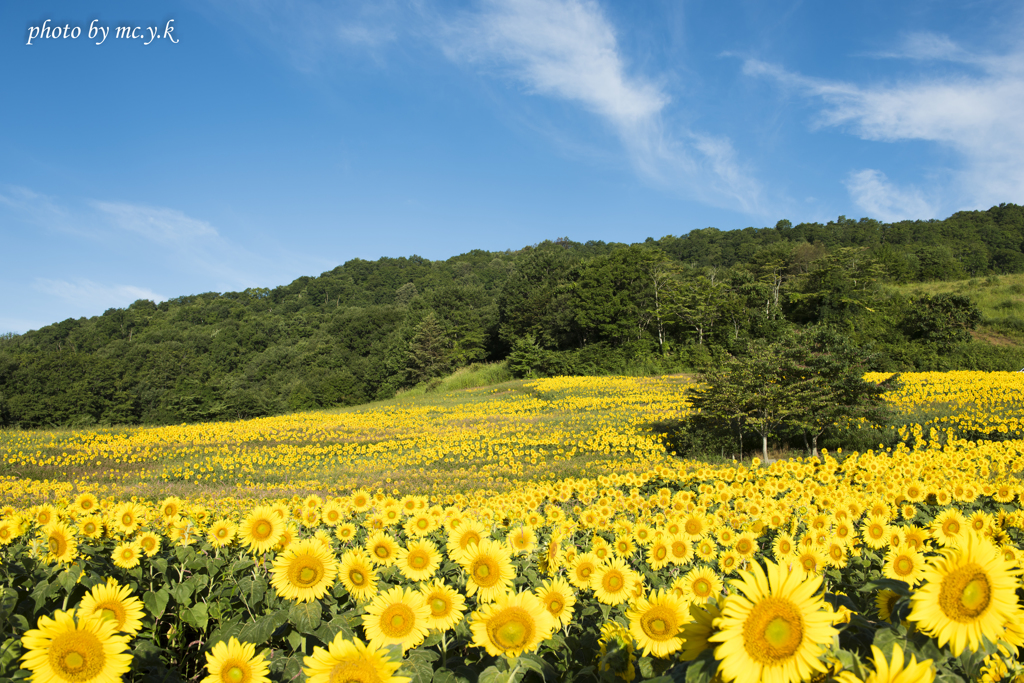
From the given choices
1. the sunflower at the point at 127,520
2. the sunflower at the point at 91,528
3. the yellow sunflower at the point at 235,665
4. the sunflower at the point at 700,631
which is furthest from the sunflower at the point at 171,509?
the sunflower at the point at 700,631

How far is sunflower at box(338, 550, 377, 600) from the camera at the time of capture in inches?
78.0

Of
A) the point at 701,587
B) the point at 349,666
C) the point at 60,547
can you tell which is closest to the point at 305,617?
the point at 349,666

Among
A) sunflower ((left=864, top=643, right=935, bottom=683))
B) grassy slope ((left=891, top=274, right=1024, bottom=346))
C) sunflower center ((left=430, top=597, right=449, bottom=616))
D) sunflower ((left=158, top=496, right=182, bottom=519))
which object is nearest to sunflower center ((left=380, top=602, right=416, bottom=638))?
sunflower center ((left=430, top=597, right=449, bottom=616))

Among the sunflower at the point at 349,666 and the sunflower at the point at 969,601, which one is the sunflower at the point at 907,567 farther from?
the sunflower at the point at 349,666

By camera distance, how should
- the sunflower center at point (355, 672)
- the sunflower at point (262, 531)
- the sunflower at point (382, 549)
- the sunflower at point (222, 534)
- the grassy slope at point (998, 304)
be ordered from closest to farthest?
the sunflower center at point (355, 672), the sunflower at point (382, 549), the sunflower at point (262, 531), the sunflower at point (222, 534), the grassy slope at point (998, 304)

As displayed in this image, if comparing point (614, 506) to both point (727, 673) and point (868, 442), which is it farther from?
point (868, 442)

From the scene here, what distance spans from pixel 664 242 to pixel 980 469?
85715mm

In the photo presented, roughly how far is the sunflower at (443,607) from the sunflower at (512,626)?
5.1 inches

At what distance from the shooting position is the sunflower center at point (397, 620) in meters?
1.59

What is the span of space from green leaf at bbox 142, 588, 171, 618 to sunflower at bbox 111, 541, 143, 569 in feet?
1.75

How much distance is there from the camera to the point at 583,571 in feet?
8.45

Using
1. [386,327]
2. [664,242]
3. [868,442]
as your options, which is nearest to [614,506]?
[868,442]

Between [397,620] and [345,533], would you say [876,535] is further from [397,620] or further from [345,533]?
[345,533]

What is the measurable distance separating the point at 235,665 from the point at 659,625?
1160 millimetres
